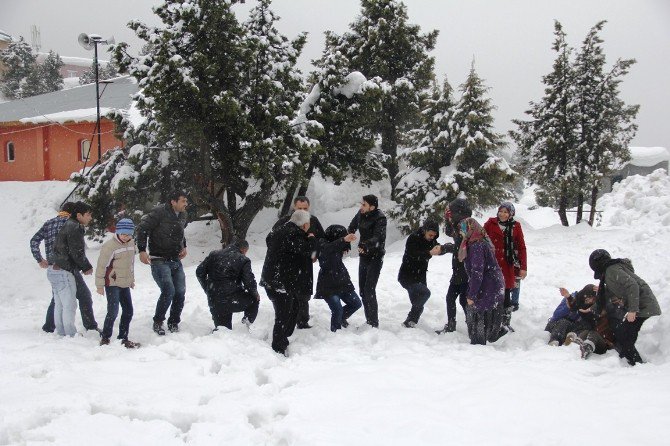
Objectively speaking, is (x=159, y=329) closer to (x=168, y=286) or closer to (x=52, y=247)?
(x=168, y=286)

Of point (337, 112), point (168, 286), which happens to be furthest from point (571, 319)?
point (337, 112)

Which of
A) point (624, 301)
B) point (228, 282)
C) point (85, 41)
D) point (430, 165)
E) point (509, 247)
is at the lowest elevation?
point (624, 301)

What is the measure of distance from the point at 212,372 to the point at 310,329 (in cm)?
208

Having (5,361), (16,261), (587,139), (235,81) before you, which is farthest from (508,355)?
(16,261)

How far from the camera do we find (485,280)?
252 inches

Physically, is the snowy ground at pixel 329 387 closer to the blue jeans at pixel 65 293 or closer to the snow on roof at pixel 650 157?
the blue jeans at pixel 65 293

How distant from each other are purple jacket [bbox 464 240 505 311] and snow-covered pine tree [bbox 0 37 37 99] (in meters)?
52.8

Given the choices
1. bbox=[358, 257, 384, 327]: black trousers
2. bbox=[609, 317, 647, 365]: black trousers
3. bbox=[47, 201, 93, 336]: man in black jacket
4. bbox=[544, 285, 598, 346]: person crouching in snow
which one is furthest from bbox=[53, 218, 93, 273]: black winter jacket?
bbox=[609, 317, 647, 365]: black trousers

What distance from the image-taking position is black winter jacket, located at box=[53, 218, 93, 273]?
6.65m

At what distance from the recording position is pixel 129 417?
166 inches

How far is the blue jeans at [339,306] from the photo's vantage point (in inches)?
282

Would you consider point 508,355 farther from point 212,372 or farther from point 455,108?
point 455,108

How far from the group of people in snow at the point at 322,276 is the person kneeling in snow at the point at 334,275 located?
15 millimetres

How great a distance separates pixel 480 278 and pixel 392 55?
18.0 metres
